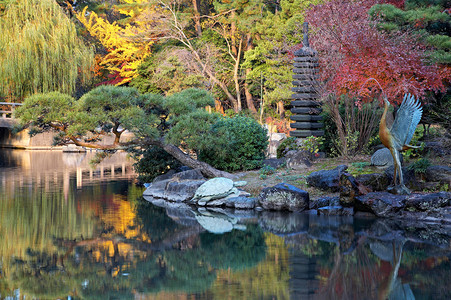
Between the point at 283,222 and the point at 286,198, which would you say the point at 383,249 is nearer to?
the point at 283,222

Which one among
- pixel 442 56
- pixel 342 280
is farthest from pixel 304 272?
pixel 442 56

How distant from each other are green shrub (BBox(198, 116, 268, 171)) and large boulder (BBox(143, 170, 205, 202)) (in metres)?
1.01

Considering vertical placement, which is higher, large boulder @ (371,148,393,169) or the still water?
large boulder @ (371,148,393,169)

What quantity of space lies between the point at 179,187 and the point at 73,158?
12229 mm

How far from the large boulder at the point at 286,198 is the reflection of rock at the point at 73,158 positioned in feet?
35.7

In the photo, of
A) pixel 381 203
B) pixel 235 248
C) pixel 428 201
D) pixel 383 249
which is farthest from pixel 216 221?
pixel 428 201

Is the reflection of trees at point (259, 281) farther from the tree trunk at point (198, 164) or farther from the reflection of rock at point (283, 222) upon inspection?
the tree trunk at point (198, 164)

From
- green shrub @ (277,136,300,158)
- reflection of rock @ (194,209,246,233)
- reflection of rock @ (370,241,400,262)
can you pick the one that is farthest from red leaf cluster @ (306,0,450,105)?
reflection of rock @ (370,241,400,262)

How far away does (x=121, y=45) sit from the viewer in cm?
2608

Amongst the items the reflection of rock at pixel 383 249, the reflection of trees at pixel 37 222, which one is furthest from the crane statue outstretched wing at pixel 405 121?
the reflection of trees at pixel 37 222

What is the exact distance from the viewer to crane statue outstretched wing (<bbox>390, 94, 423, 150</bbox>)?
9.01 metres

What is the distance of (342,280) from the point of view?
5441 millimetres

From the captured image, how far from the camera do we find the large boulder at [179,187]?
35.7 feet

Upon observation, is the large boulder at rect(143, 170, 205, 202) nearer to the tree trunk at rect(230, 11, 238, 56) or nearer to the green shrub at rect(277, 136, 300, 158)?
the green shrub at rect(277, 136, 300, 158)
